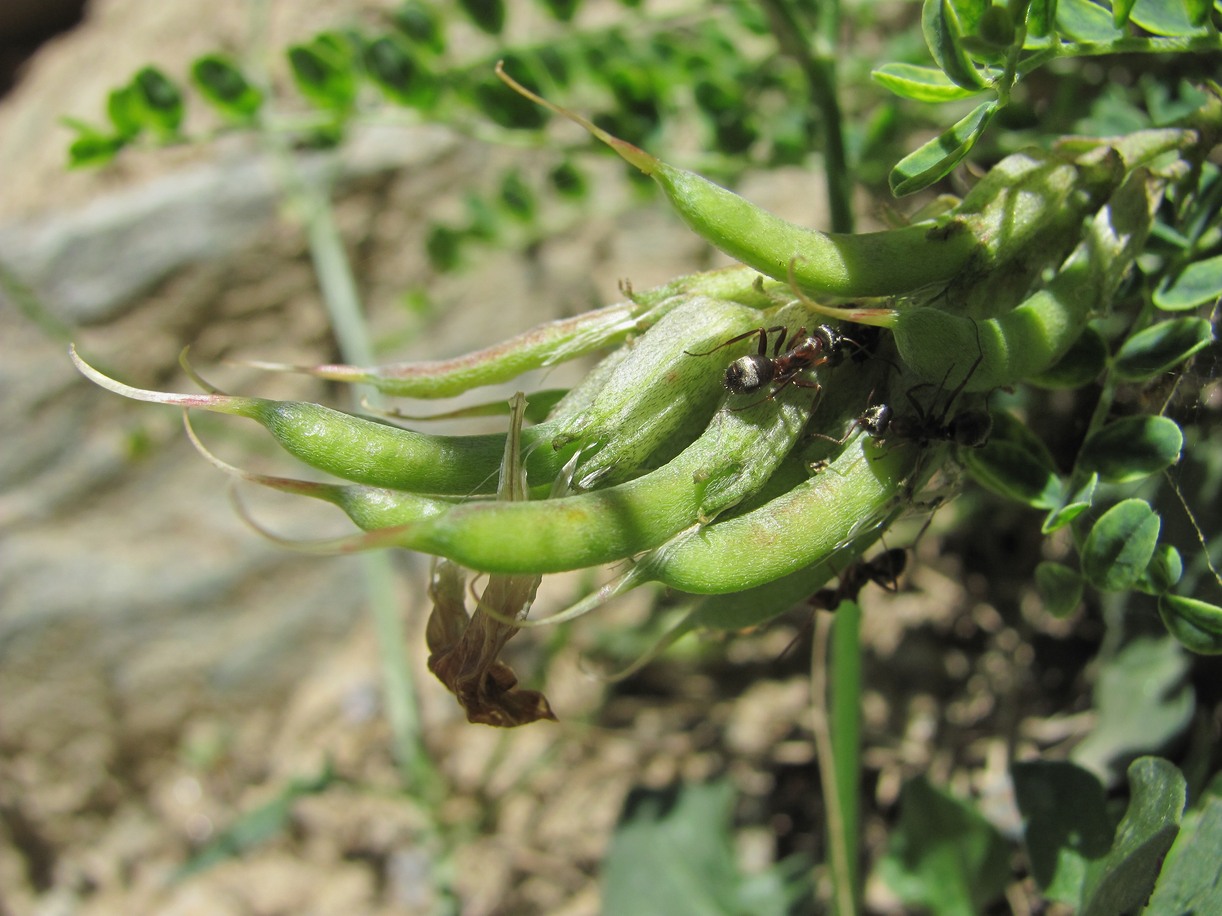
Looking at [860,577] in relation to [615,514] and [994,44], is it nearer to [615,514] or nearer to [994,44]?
[615,514]

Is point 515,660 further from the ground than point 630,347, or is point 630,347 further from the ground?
point 630,347

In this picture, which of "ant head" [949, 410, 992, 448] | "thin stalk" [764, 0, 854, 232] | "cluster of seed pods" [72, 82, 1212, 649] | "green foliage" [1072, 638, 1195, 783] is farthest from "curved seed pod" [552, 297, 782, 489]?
"green foliage" [1072, 638, 1195, 783]

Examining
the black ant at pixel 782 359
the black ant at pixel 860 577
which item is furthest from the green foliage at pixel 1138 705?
the black ant at pixel 782 359

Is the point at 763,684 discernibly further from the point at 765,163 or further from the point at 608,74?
the point at 608,74

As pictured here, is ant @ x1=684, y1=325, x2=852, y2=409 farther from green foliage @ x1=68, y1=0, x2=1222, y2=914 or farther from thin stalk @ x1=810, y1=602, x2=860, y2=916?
thin stalk @ x1=810, y1=602, x2=860, y2=916

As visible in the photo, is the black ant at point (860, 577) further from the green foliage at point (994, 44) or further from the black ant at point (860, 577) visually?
the green foliage at point (994, 44)

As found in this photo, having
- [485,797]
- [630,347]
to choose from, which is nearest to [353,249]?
[485,797]
